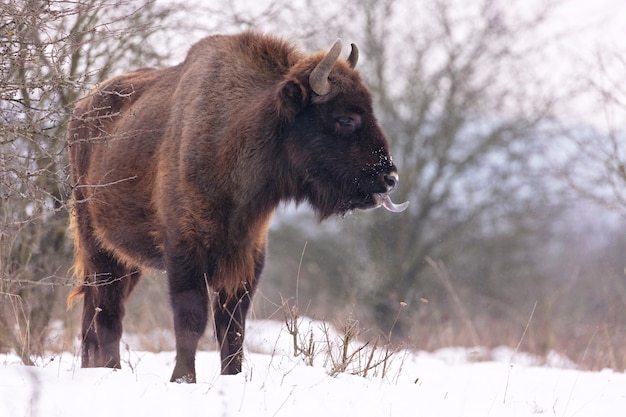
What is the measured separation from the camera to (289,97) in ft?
19.7

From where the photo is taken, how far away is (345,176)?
6102 mm

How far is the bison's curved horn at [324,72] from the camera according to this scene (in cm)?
588

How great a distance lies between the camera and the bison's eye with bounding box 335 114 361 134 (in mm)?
6066

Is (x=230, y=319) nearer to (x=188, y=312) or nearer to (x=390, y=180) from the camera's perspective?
(x=188, y=312)

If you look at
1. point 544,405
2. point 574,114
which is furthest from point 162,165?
point 574,114

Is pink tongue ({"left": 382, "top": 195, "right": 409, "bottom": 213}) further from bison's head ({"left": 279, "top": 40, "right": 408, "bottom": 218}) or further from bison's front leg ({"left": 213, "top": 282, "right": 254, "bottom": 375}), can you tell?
bison's front leg ({"left": 213, "top": 282, "right": 254, "bottom": 375})

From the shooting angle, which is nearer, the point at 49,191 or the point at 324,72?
the point at 324,72

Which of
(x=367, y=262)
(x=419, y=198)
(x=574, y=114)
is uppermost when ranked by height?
(x=574, y=114)

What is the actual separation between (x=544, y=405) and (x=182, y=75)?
11.7 feet

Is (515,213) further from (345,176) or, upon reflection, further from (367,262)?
(345,176)

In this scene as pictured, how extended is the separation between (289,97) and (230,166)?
64 cm

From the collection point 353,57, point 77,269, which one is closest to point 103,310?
point 77,269

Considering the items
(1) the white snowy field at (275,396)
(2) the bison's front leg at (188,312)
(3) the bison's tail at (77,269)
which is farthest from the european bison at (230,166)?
(3) the bison's tail at (77,269)

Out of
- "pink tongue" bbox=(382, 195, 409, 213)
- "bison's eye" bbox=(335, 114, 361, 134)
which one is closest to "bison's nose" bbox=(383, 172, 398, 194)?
"pink tongue" bbox=(382, 195, 409, 213)
